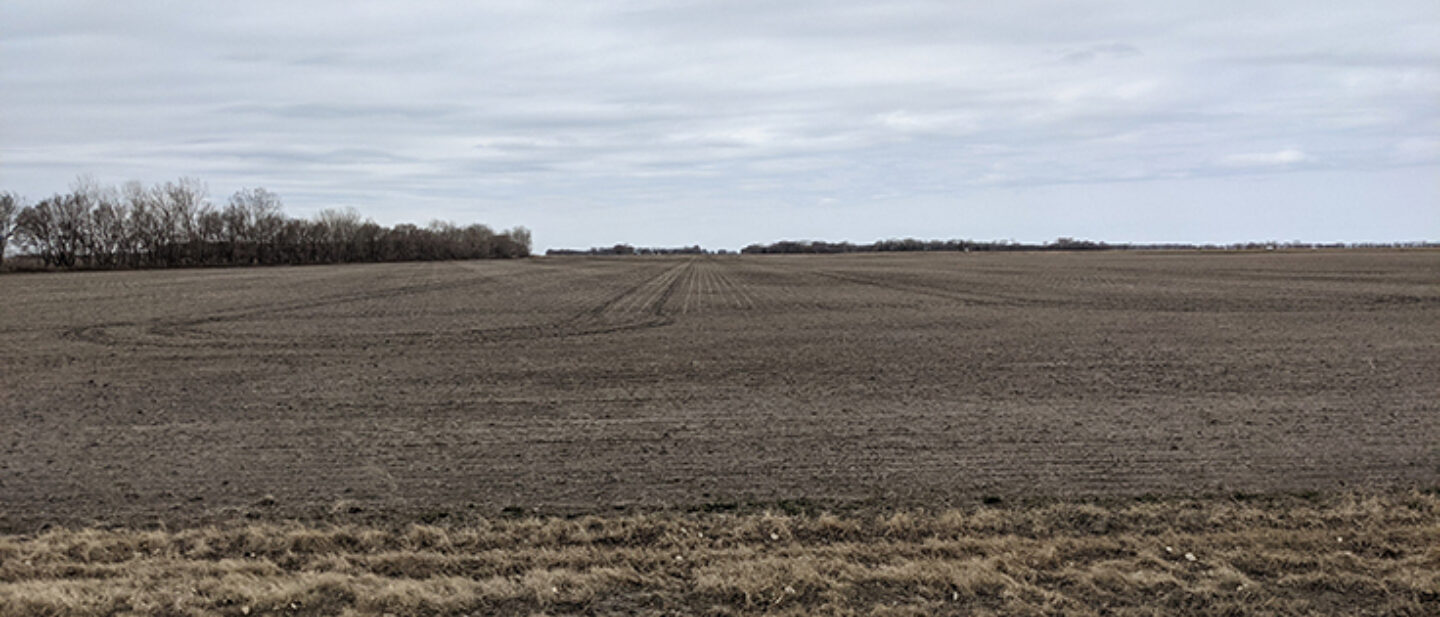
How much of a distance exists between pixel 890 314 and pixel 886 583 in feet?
74.7

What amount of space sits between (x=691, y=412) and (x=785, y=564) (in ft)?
19.3

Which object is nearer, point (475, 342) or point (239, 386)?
point (239, 386)

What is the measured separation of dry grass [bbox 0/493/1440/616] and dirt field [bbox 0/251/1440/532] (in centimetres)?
69

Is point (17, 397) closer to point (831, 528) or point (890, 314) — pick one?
point (831, 528)

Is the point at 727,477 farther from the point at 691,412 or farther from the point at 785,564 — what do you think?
the point at 691,412

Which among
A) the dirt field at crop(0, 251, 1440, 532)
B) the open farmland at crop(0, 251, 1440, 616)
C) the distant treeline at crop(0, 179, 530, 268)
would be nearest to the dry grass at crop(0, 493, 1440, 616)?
the open farmland at crop(0, 251, 1440, 616)

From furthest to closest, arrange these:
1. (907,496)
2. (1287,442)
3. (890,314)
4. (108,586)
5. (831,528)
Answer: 1. (890,314)
2. (1287,442)
3. (907,496)
4. (831,528)
5. (108,586)

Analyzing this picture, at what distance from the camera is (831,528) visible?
720cm

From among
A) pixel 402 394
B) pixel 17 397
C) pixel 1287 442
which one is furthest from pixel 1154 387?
pixel 17 397

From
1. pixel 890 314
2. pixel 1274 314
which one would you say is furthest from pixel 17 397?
pixel 1274 314

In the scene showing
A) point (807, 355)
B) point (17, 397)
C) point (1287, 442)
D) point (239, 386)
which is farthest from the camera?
point (807, 355)

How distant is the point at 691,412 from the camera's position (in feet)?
39.8

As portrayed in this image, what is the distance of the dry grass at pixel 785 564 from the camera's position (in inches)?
225

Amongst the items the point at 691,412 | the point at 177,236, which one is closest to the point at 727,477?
the point at 691,412
